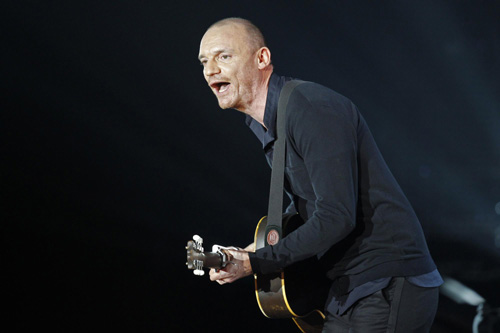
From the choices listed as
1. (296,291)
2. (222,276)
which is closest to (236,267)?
(222,276)

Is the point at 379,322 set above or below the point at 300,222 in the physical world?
below

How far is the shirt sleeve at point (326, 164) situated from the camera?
1.43 metres

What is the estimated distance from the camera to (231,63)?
5.85ft

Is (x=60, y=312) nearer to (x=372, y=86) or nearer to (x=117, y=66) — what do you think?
(x=117, y=66)

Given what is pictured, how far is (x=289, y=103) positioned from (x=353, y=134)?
0.77 feet

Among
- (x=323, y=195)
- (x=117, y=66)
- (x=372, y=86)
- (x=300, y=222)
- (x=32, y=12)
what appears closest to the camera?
(x=323, y=195)

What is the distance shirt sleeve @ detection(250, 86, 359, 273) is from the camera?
56.5 inches

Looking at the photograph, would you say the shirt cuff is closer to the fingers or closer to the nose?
the fingers

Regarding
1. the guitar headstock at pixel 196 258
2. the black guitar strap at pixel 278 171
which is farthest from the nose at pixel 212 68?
the guitar headstock at pixel 196 258

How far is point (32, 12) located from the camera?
3.29 m

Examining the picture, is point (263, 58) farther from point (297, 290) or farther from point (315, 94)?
point (297, 290)

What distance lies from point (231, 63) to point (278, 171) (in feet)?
1.43

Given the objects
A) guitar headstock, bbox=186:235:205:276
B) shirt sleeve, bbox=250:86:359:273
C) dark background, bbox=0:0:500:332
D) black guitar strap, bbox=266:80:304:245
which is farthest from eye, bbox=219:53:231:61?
dark background, bbox=0:0:500:332

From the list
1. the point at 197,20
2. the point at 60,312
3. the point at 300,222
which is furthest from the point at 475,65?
the point at 60,312
